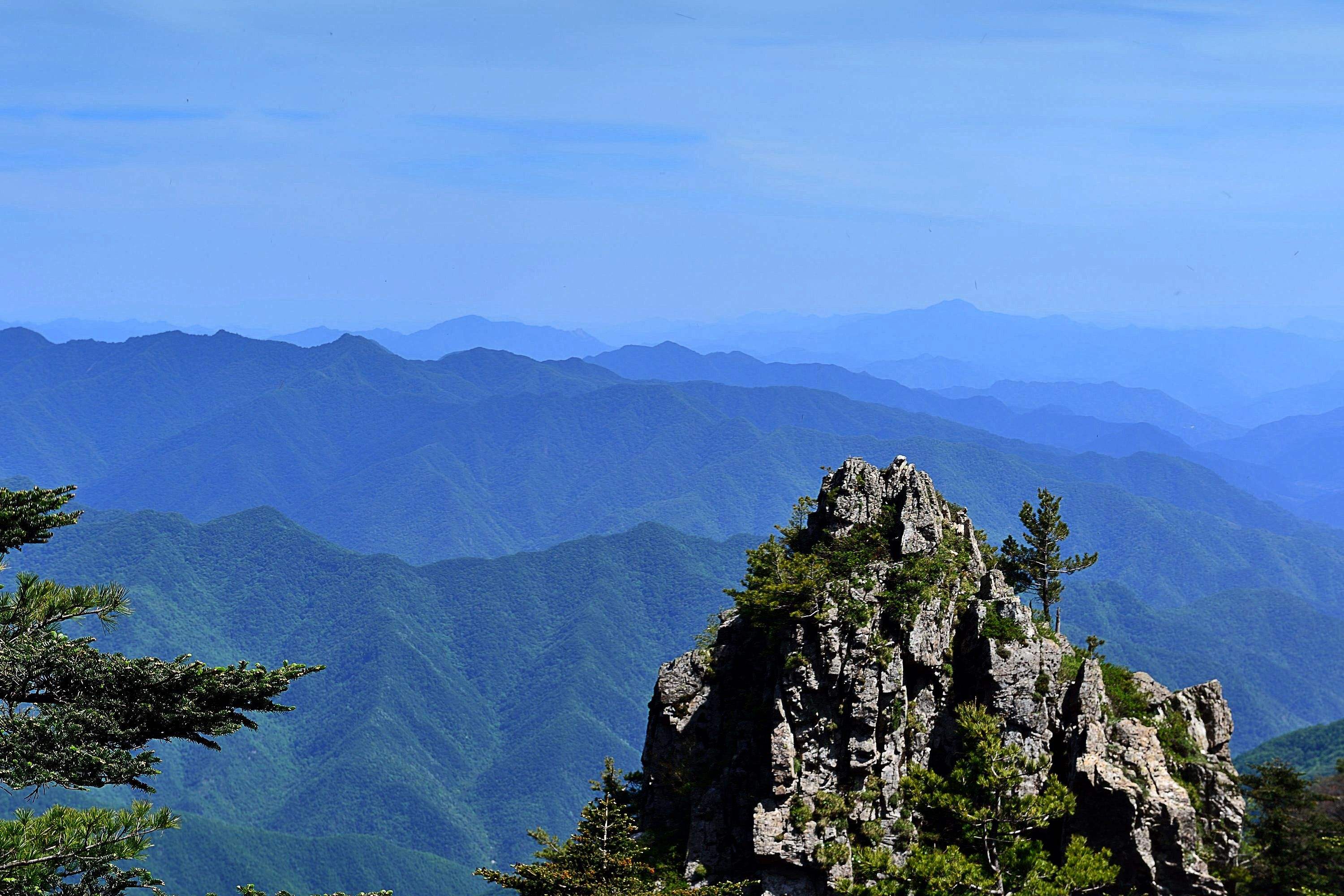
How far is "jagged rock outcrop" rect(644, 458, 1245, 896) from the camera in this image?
134 feet

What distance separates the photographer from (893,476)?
50656mm

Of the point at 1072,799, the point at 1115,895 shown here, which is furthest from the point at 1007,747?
the point at 1115,895

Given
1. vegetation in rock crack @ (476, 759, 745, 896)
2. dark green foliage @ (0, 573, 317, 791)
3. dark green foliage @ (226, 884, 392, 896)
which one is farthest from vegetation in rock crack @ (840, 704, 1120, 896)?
dark green foliage @ (0, 573, 317, 791)

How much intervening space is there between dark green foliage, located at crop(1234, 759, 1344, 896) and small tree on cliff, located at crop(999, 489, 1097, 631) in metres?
11.9

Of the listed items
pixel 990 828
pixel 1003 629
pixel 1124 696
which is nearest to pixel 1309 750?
pixel 1124 696

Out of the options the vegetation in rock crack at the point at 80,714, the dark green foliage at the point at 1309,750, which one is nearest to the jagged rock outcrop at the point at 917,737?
the vegetation in rock crack at the point at 80,714

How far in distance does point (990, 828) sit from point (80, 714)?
104 feet

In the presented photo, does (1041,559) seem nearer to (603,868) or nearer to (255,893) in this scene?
(603,868)

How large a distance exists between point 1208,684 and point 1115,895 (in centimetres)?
1172

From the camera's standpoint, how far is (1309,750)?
170m

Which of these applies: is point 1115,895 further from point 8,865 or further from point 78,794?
point 78,794

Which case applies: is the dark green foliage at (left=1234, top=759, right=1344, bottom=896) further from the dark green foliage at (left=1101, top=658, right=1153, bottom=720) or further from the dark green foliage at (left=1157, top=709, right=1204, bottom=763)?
the dark green foliage at (left=1101, top=658, right=1153, bottom=720)

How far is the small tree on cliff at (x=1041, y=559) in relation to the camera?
179 ft

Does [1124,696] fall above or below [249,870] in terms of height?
below
